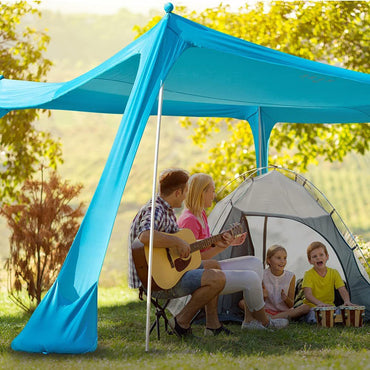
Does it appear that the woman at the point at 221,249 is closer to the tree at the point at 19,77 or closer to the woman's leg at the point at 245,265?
the woman's leg at the point at 245,265

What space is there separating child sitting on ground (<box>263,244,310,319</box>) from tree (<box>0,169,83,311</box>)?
2.07m

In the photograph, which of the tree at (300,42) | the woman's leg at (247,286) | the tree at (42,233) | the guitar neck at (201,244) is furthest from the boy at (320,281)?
the tree at (300,42)

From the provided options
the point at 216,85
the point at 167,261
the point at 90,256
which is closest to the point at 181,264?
the point at 167,261

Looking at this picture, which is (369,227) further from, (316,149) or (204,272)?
(204,272)

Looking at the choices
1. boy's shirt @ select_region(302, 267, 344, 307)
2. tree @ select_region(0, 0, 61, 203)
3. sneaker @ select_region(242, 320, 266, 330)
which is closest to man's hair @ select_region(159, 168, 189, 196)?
sneaker @ select_region(242, 320, 266, 330)

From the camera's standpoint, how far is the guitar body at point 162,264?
12.2 feet

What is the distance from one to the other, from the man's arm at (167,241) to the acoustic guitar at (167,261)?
2.5 inches

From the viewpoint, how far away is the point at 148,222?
Answer: 12.1 ft

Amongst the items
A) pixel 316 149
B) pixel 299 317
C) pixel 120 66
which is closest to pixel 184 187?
pixel 120 66

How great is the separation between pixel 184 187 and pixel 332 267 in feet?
6.81

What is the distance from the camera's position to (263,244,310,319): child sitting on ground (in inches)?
197

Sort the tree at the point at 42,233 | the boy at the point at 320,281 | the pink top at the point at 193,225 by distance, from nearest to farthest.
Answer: the pink top at the point at 193,225
the boy at the point at 320,281
the tree at the point at 42,233

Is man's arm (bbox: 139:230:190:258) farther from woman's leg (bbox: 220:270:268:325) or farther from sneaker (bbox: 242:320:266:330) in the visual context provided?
sneaker (bbox: 242:320:266:330)

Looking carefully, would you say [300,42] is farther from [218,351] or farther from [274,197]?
[218,351]
